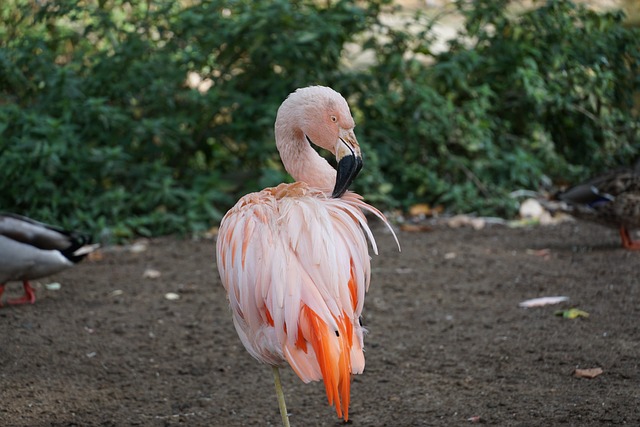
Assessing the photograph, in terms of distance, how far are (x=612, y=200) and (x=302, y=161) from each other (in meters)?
3.46

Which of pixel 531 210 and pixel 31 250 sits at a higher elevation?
pixel 31 250

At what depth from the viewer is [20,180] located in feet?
23.7

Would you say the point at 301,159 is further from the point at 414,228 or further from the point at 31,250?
the point at 414,228

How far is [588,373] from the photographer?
13.7 feet

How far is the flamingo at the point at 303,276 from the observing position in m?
3.04

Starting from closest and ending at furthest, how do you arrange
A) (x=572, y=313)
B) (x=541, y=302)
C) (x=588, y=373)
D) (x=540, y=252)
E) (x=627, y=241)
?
(x=588, y=373) → (x=572, y=313) → (x=541, y=302) → (x=627, y=241) → (x=540, y=252)

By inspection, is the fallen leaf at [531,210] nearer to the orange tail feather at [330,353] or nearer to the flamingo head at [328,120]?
the flamingo head at [328,120]

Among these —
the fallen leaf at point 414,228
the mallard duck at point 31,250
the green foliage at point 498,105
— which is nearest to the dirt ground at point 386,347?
the mallard duck at point 31,250

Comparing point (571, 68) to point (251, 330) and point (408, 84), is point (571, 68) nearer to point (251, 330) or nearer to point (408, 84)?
point (408, 84)

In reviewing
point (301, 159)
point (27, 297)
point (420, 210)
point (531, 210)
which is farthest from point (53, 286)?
point (531, 210)

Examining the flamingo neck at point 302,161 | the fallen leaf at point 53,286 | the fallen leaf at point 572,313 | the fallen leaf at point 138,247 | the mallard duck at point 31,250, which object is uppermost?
the flamingo neck at point 302,161

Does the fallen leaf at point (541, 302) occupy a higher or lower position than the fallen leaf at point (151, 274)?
higher

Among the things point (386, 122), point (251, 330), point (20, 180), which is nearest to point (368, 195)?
point (386, 122)

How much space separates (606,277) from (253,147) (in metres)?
3.44
